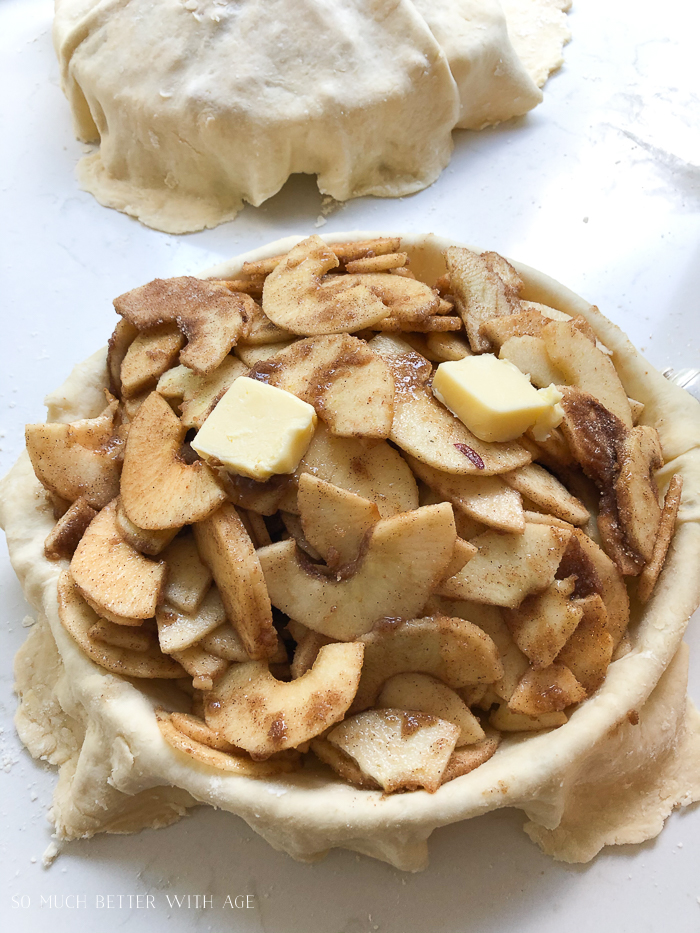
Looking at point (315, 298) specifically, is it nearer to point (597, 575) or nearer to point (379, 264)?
point (379, 264)

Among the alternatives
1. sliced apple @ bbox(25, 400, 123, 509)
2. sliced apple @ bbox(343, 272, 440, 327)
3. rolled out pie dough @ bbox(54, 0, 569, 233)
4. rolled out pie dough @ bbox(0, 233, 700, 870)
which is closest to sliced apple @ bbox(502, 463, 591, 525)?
rolled out pie dough @ bbox(0, 233, 700, 870)

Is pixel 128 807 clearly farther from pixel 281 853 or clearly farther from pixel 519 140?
pixel 519 140

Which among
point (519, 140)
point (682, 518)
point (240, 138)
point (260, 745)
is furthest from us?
point (519, 140)

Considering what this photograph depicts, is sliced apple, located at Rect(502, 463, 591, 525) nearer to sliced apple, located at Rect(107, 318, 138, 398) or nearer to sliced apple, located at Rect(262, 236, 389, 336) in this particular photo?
sliced apple, located at Rect(262, 236, 389, 336)

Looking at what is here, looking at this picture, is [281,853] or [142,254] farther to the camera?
[142,254]

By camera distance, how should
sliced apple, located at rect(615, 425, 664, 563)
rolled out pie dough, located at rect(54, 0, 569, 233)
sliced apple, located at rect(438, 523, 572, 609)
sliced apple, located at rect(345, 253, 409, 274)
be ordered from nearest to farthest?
sliced apple, located at rect(438, 523, 572, 609)
sliced apple, located at rect(615, 425, 664, 563)
sliced apple, located at rect(345, 253, 409, 274)
rolled out pie dough, located at rect(54, 0, 569, 233)

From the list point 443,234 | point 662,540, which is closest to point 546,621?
point 662,540

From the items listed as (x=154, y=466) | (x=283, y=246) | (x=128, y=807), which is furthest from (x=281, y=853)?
(x=283, y=246)
